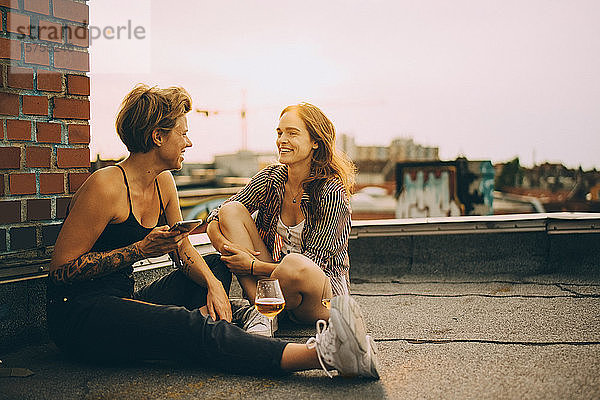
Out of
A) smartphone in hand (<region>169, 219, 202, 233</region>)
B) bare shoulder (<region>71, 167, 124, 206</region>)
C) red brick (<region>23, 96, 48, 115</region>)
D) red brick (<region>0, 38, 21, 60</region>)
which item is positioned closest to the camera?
smartphone in hand (<region>169, 219, 202, 233</region>)

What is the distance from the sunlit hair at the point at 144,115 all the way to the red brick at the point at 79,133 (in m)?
0.32

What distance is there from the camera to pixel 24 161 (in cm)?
227

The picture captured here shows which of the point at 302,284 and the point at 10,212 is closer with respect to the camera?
the point at 10,212

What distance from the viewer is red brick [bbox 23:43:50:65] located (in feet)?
7.34

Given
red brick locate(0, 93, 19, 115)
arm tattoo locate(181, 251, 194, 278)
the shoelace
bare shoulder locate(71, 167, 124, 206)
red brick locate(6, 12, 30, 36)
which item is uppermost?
red brick locate(6, 12, 30, 36)

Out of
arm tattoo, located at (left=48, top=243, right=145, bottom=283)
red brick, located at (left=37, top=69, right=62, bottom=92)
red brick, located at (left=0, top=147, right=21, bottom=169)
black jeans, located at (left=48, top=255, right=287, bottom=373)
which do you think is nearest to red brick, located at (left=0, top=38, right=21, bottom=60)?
red brick, located at (left=37, top=69, right=62, bottom=92)

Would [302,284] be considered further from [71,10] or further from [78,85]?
[71,10]

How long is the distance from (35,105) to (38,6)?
15.4 inches

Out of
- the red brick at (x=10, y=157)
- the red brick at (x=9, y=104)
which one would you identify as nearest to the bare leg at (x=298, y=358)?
the red brick at (x=10, y=157)

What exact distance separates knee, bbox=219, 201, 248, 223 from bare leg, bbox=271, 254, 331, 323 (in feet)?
1.48

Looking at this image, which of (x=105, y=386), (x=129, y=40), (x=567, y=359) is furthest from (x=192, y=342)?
(x=129, y=40)

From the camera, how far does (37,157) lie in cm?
231

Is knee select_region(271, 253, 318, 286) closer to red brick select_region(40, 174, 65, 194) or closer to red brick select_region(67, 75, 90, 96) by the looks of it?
red brick select_region(40, 174, 65, 194)

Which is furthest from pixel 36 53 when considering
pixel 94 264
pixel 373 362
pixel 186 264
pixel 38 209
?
pixel 373 362
